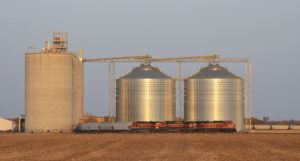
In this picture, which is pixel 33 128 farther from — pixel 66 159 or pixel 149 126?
pixel 66 159

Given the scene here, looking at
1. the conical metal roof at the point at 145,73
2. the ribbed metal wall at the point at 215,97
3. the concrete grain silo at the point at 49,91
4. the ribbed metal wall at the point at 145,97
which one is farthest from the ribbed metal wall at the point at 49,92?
the ribbed metal wall at the point at 215,97

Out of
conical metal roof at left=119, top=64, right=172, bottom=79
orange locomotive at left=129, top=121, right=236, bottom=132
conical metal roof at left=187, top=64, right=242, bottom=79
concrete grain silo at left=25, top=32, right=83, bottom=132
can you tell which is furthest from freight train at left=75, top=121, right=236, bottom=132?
conical metal roof at left=187, top=64, right=242, bottom=79

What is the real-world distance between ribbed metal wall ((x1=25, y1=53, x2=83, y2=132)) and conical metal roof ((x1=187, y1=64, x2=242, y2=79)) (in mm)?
27052

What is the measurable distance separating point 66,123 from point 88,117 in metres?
13.4

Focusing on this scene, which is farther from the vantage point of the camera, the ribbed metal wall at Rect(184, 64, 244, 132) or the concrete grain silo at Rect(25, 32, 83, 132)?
the ribbed metal wall at Rect(184, 64, 244, 132)

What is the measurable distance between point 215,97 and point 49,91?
3362 cm

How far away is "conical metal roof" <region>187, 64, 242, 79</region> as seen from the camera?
326 feet

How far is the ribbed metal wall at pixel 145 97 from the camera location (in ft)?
323

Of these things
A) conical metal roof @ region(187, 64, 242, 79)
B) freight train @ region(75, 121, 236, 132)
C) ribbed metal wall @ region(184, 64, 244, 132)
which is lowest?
freight train @ region(75, 121, 236, 132)

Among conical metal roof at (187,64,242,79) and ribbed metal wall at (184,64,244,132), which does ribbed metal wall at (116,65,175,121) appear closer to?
ribbed metal wall at (184,64,244,132)

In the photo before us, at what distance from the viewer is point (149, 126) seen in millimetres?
90688

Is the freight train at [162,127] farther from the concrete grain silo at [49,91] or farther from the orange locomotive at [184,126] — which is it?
the concrete grain silo at [49,91]

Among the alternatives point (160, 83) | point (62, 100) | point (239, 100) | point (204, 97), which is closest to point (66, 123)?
point (62, 100)

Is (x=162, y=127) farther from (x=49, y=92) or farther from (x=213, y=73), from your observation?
(x=49, y=92)
